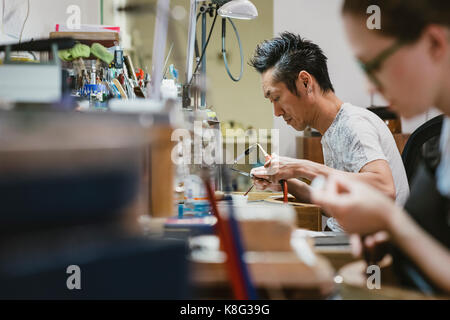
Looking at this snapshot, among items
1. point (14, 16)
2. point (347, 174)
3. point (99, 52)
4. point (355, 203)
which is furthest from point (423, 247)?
point (14, 16)

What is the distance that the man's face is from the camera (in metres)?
1.57

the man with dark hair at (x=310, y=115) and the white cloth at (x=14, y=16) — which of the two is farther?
the man with dark hair at (x=310, y=115)

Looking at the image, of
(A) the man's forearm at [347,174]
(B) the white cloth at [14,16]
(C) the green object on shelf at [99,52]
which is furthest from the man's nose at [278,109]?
(B) the white cloth at [14,16]

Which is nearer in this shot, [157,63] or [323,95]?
[157,63]

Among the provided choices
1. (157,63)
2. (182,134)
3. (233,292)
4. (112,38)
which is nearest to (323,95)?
(112,38)

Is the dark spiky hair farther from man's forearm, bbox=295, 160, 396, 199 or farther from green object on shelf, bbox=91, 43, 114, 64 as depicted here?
green object on shelf, bbox=91, 43, 114, 64

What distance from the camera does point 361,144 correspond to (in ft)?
4.21

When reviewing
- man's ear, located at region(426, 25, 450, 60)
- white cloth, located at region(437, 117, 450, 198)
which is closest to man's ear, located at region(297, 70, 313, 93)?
white cloth, located at region(437, 117, 450, 198)

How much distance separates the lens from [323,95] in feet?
5.11

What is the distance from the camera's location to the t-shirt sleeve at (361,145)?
1238 mm

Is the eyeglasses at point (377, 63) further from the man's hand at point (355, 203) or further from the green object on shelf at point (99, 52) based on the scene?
the green object on shelf at point (99, 52)

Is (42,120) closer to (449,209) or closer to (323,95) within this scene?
(449,209)
